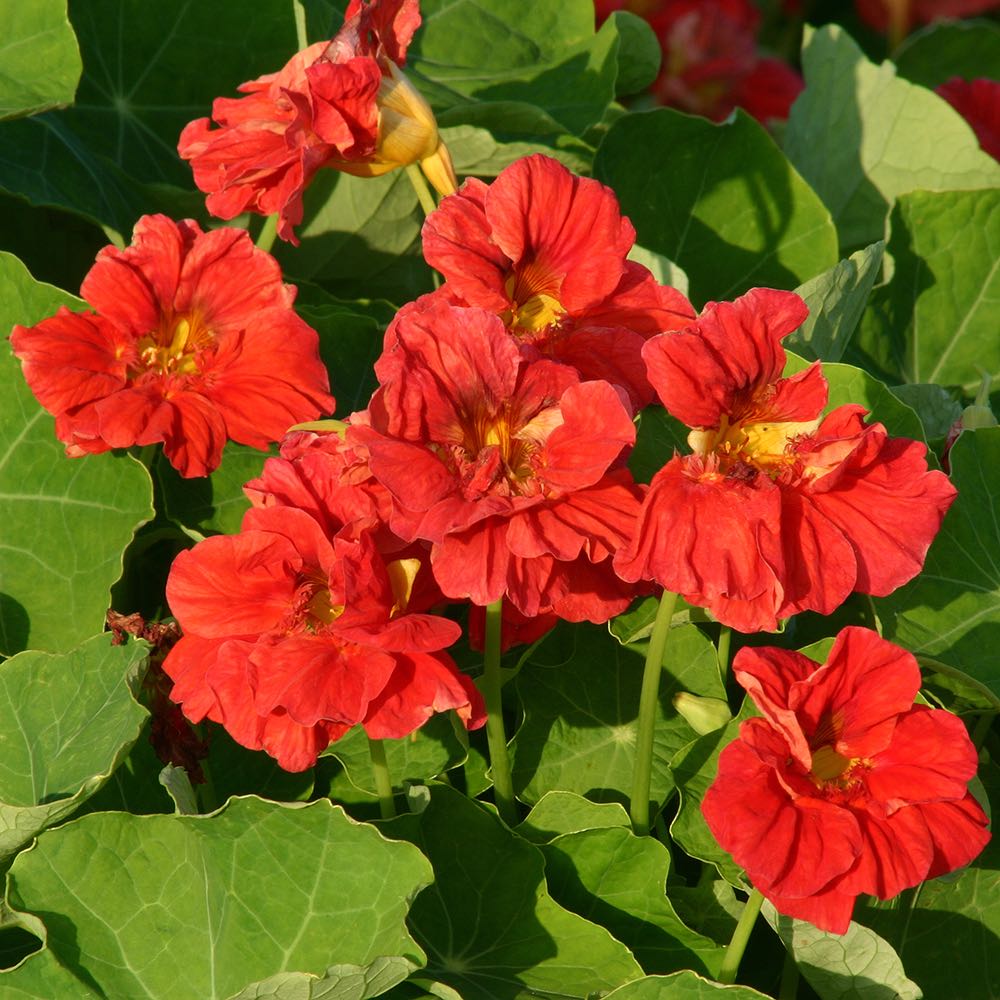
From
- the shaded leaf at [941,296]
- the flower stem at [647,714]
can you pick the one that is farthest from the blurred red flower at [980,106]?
the flower stem at [647,714]

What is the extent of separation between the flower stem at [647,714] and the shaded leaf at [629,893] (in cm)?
3

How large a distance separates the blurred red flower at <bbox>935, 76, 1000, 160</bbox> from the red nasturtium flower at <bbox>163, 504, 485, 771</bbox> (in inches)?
39.7

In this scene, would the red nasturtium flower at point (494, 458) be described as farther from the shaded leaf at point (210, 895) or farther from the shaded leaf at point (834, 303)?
the shaded leaf at point (834, 303)

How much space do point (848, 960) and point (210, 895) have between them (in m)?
0.38

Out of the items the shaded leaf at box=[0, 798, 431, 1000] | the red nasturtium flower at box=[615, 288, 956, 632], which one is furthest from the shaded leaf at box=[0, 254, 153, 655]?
the red nasturtium flower at box=[615, 288, 956, 632]

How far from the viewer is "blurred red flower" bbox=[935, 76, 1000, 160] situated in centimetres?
149

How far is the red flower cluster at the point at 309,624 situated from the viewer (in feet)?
2.39

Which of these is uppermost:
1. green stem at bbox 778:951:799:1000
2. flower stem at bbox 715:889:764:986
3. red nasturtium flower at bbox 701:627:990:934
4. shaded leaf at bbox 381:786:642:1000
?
red nasturtium flower at bbox 701:627:990:934

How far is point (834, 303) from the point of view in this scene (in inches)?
41.1

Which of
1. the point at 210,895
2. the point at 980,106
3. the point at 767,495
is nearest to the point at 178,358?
the point at 210,895

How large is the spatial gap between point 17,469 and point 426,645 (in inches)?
18.4

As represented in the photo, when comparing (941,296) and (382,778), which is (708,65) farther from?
(382,778)

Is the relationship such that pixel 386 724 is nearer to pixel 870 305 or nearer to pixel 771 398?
pixel 771 398

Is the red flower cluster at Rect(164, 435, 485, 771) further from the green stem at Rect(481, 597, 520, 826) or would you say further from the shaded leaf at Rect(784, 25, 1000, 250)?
the shaded leaf at Rect(784, 25, 1000, 250)
